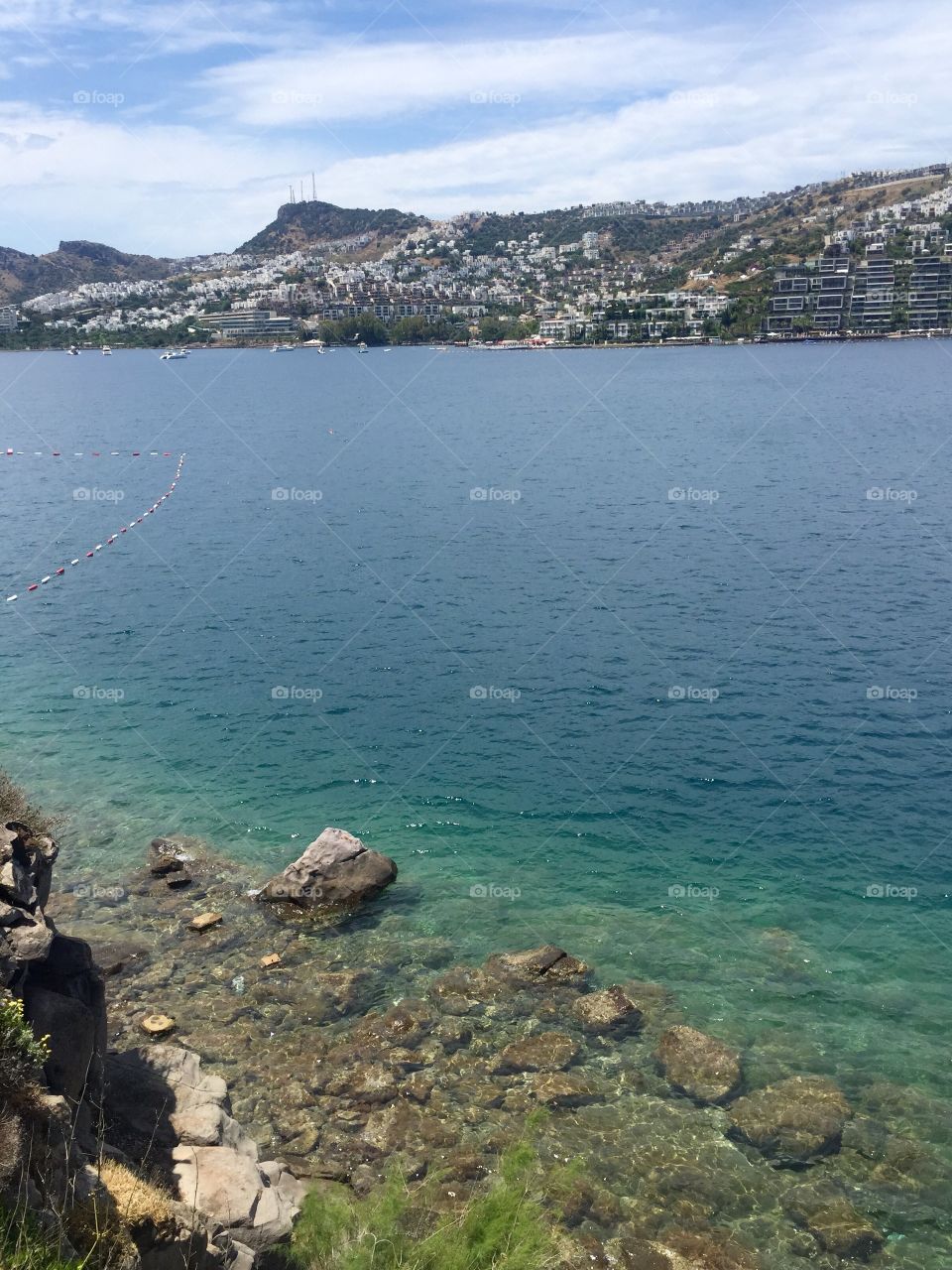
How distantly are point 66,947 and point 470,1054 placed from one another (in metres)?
10.1

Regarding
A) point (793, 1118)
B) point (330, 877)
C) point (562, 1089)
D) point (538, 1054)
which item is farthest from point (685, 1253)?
point (330, 877)

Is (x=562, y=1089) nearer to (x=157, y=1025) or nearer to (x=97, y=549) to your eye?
(x=157, y=1025)

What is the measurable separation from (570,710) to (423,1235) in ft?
85.5

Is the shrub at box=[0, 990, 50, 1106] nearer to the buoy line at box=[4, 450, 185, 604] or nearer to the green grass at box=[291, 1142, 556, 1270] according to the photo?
the green grass at box=[291, 1142, 556, 1270]

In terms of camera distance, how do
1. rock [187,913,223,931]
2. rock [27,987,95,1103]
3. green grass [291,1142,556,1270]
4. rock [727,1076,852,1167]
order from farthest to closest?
rock [187,913,223,931]
rock [727,1076,852,1167]
rock [27,987,95,1103]
green grass [291,1142,556,1270]

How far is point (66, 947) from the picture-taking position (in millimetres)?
18906

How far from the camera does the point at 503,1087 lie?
2238 cm

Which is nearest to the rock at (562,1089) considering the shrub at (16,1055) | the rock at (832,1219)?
the rock at (832,1219)

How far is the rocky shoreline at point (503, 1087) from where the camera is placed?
18906mm

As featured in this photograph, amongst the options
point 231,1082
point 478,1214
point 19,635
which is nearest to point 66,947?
point 231,1082

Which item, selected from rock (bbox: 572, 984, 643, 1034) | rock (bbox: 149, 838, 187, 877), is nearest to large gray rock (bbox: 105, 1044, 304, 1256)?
rock (bbox: 572, 984, 643, 1034)

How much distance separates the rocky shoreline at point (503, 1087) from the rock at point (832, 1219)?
0.13ft

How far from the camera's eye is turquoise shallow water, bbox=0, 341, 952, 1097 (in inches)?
1119

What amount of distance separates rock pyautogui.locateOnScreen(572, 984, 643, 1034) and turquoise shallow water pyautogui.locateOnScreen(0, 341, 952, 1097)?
1.71m
